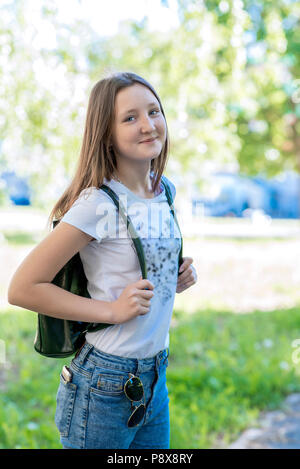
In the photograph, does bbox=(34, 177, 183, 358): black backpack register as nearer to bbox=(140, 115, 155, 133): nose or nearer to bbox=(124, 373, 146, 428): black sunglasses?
bbox=(124, 373, 146, 428): black sunglasses

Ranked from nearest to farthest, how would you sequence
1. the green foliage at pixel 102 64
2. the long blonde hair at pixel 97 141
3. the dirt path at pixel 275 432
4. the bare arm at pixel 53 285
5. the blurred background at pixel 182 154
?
the bare arm at pixel 53 285 < the long blonde hair at pixel 97 141 < the dirt path at pixel 275 432 < the blurred background at pixel 182 154 < the green foliage at pixel 102 64

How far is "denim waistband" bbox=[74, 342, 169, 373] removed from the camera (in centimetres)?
133

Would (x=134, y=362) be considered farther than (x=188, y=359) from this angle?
No

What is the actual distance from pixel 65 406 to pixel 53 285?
34 cm

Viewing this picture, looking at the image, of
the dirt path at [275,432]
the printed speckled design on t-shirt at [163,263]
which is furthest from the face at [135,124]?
the dirt path at [275,432]

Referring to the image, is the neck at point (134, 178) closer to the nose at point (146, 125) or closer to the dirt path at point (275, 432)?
the nose at point (146, 125)

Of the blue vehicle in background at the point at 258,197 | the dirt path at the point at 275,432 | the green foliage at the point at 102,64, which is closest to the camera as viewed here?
the dirt path at the point at 275,432

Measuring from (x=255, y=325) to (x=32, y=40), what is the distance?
3.54m

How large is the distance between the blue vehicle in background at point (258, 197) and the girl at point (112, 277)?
21.9 meters

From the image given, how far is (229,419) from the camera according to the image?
315cm

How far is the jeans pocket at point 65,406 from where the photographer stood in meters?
1.35

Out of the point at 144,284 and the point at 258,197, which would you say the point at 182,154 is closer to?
the point at 144,284

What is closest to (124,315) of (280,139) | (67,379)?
(67,379)
